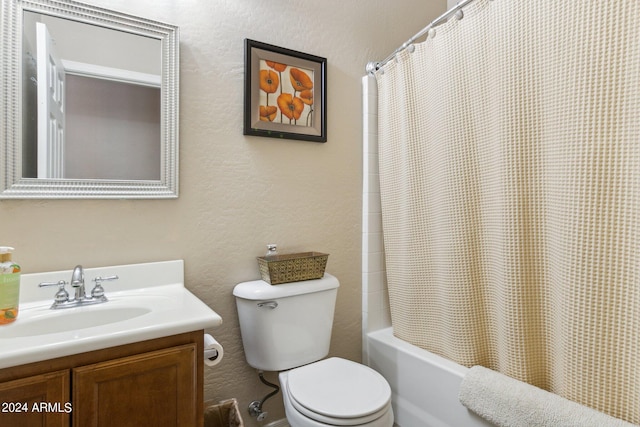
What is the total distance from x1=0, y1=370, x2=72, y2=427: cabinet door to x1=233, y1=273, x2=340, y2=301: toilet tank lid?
2.21ft

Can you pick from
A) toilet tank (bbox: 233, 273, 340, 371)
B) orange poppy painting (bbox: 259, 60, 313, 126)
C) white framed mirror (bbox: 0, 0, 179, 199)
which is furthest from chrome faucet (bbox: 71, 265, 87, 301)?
orange poppy painting (bbox: 259, 60, 313, 126)

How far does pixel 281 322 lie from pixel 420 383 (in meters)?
0.68

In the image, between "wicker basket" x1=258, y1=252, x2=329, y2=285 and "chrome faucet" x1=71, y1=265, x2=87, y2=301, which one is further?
"wicker basket" x1=258, y1=252, x2=329, y2=285

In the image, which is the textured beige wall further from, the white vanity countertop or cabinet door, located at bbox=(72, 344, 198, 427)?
cabinet door, located at bbox=(72, 344, 198, 427)

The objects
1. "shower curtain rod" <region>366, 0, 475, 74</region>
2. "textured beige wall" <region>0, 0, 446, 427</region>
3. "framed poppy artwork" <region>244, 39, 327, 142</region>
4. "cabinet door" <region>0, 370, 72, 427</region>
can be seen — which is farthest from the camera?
"framed poppy artwork" <region>244, 39, 327, 142</region>

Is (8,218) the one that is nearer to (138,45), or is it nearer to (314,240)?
(138,45)

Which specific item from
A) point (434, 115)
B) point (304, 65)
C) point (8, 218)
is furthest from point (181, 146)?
point (434, 115)

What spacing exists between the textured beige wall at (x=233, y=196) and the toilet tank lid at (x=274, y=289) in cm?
A: 9

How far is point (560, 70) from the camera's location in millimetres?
1094

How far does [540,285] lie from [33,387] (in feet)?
4.84

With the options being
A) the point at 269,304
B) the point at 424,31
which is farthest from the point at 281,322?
the point at 424,31

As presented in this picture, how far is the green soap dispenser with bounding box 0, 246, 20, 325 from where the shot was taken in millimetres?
945

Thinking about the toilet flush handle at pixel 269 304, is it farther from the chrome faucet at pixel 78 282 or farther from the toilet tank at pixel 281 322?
the chrome faucet at pixel 78 282

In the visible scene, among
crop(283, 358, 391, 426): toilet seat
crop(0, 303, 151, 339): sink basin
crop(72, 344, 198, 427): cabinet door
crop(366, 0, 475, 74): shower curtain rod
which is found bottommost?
crop(283, 358, 391, 426): toilet seat
